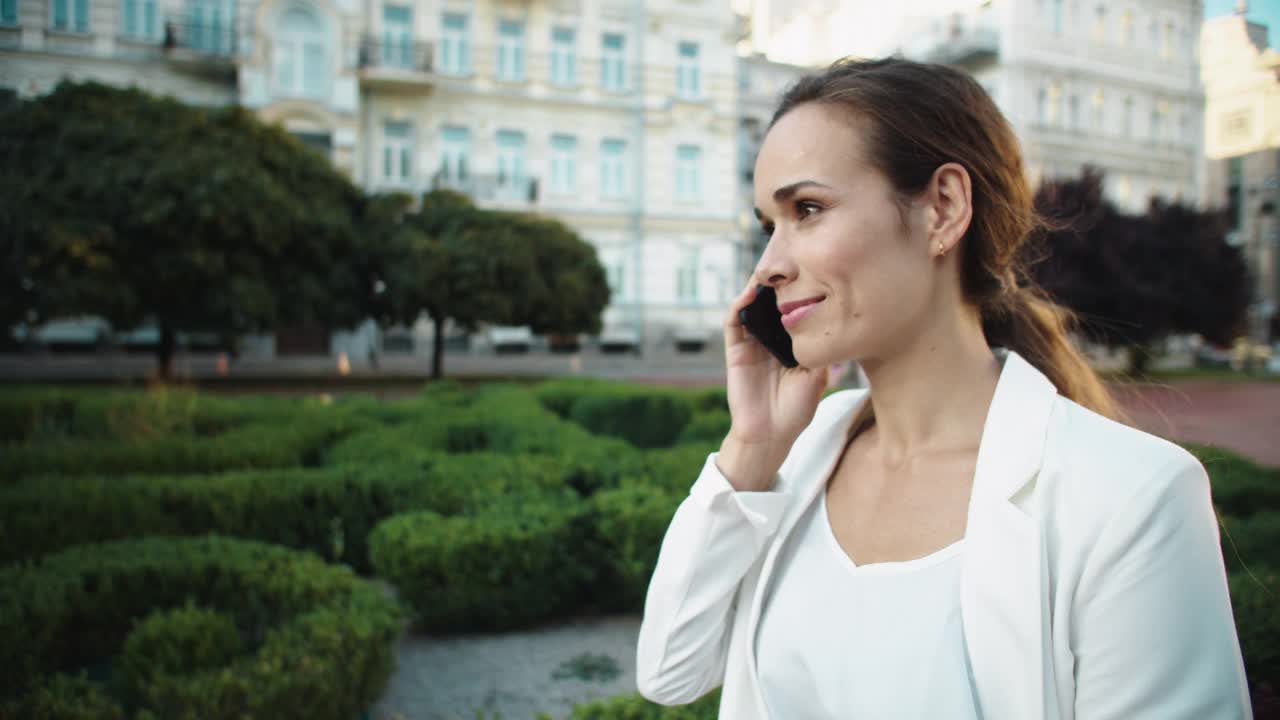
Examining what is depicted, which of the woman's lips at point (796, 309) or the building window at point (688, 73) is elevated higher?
the building window at point (688, 73)

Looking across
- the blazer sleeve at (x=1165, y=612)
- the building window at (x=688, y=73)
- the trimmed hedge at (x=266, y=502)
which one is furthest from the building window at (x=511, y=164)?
the blazer sleeve at (x=1165, y=612)

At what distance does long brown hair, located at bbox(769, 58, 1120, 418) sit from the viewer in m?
1.30

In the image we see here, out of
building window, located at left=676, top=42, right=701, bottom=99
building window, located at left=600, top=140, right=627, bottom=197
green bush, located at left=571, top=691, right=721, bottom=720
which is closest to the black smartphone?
green bush, located at left=571, top=691, right=721, bottom=720

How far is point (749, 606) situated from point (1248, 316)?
29.0m

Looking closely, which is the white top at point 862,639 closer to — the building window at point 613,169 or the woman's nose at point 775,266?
the woman's nose at point 775,266

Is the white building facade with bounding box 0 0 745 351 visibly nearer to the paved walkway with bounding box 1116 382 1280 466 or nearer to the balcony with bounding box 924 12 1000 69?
the paved walkway with bounding box 1116 382 1280 466

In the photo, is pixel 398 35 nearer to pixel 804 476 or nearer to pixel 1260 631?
pixel 804 476

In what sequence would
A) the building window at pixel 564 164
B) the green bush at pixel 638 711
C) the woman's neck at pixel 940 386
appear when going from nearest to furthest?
the woman's neck at pixel 940 386 < the green bush at pixel 638 711 < the building window at pixel 564 164

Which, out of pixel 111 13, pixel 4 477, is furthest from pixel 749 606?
pixel 111 13

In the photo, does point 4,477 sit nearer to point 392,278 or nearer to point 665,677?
point 665,677

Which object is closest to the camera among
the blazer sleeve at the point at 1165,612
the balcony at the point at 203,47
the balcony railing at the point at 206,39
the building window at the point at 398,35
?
the blazer sleeve at the point at 1165,612

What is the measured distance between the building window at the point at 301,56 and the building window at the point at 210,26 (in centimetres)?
133

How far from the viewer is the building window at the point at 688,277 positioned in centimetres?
2973

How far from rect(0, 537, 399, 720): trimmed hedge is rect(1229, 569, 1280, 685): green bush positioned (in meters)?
2.51
